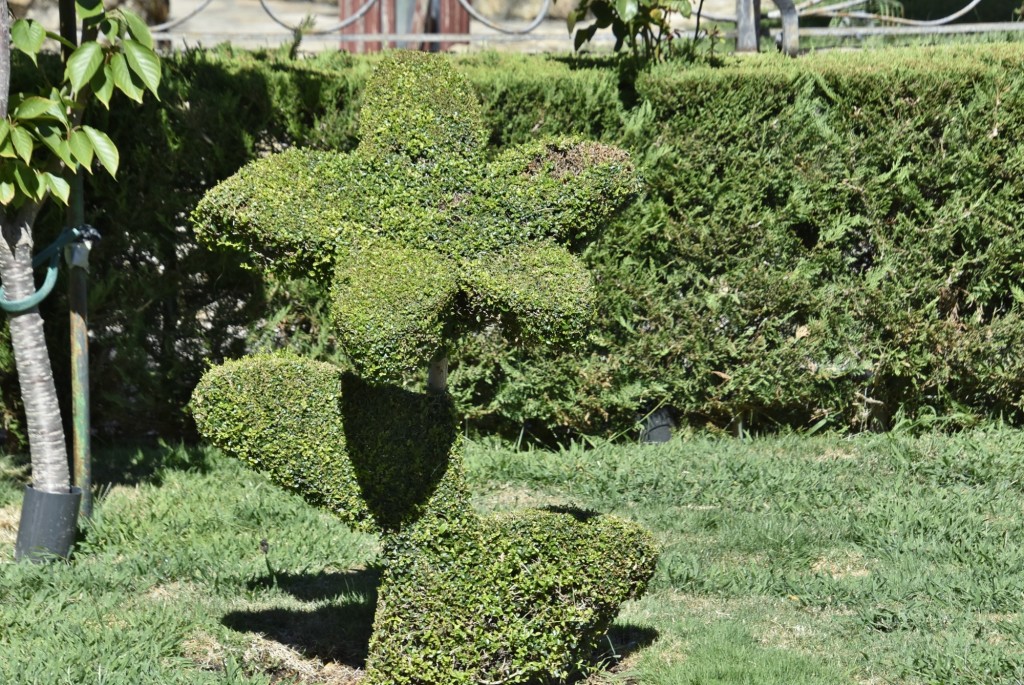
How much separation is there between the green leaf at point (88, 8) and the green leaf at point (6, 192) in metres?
0.66

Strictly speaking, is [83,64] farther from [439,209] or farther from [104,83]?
[439,209]

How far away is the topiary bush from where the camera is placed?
3.35 m

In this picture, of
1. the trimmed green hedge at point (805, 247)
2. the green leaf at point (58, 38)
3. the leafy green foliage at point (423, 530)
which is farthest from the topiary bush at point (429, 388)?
the trimmed green hedge at point (805, 247)

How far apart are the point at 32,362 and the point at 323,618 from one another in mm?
1528

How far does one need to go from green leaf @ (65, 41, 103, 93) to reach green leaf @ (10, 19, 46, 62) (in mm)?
179

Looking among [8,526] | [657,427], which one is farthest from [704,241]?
[8,526]

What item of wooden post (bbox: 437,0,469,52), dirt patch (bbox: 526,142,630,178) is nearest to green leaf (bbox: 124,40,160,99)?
dirt patch (bbox: 526,142,630,178)

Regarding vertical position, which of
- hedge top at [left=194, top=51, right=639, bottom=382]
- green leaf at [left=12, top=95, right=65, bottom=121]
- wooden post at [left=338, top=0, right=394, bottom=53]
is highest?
wooden post at [left=338, top=0, right=394, bottom=53]

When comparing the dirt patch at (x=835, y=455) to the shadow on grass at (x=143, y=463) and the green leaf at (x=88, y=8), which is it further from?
the green leaf at (x=88, y=8)

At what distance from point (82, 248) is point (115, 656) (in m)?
1.73

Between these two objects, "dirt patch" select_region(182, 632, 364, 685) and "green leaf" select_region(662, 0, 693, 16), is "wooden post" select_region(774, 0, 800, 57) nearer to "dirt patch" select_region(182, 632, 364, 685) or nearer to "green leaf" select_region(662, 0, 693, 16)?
"green leaf" select_region(662, 0, 693, 16)

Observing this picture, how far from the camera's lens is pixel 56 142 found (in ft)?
13.6

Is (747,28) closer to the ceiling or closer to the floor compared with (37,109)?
closer to the ceiling

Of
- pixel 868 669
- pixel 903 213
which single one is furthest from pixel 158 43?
pixel 868 669
